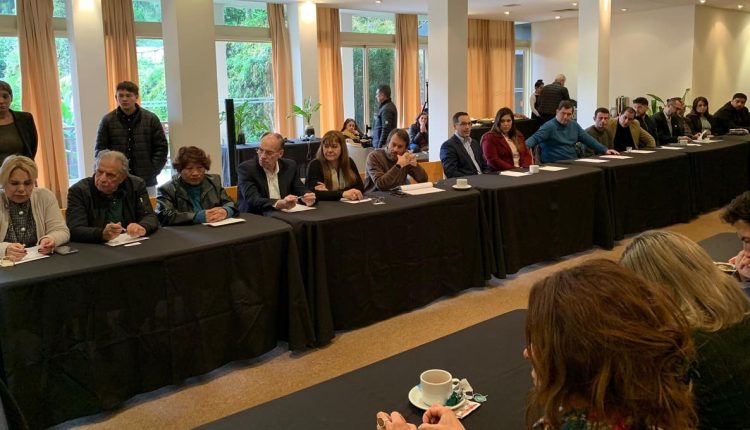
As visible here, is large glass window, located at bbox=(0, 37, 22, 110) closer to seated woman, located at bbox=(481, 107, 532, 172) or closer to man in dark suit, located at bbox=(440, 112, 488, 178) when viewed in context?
Result: man in dark suit, located at bbox=(440, 112, 488, 178)

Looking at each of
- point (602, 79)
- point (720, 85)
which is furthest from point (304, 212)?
point (720, 85)

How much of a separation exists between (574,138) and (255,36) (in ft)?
18.7

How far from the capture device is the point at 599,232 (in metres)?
5.27

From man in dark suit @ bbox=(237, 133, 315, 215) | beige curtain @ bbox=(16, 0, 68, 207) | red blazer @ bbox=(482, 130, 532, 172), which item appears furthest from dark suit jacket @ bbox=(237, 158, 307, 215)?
beige curtain @ bbox=(16, 0, 68, 207)

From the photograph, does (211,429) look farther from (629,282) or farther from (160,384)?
(160,384)

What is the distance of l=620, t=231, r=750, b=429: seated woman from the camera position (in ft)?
3.87

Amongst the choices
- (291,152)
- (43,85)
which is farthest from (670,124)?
(43,85)

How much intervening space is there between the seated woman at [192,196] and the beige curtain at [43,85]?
16.7ft

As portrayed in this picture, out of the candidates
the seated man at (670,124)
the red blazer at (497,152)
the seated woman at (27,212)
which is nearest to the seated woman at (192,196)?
the seated woman at (27,212)

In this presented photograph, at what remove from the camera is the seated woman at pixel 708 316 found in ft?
3.87

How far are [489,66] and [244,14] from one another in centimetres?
581

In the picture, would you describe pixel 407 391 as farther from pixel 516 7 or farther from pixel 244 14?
pixel 516 7

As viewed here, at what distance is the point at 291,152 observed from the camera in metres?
7.91

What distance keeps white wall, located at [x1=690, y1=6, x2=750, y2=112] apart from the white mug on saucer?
40.1ft
